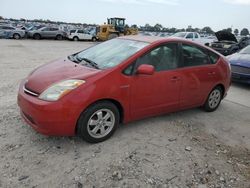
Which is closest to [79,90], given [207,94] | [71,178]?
[71,178]

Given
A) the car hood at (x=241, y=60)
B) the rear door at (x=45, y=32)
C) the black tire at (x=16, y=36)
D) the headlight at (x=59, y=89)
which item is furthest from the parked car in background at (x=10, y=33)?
A: the headlight at (x=59, y=89)

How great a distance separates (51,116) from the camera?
→ 3314 mm

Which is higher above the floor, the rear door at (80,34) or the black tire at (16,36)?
the rear door at (80,34)

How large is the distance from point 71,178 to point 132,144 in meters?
1.09

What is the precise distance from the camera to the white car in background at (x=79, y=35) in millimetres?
31656

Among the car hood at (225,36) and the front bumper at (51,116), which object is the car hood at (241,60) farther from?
the car hood at (225,36)

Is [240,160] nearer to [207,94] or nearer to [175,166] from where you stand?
[175,166]

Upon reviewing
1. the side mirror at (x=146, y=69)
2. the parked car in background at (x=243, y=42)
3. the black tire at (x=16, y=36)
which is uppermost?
the side mirror at (x=146, y=69)

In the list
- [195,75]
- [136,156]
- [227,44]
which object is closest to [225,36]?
[227,44]

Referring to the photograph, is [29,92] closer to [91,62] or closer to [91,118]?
[91,118]

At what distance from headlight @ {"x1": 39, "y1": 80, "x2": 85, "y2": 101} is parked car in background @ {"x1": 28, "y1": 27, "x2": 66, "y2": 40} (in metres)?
28.6

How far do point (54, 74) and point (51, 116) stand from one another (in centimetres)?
72

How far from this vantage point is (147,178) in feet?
10.2

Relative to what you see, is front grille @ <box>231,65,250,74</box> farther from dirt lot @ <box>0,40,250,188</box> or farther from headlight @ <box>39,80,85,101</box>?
headlight @ <box>39,80,85,101</box>
